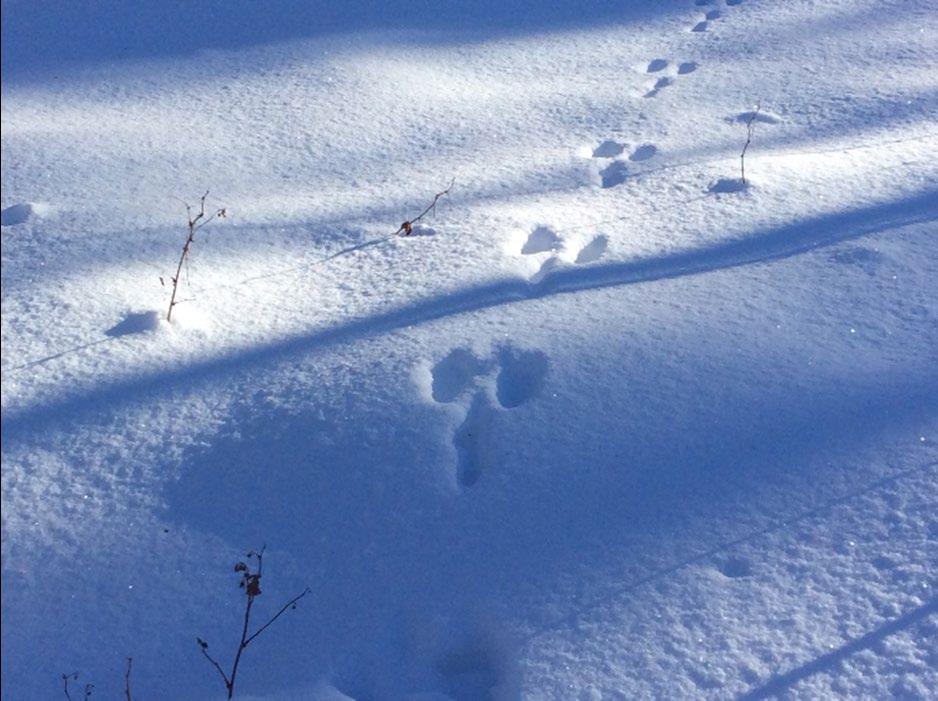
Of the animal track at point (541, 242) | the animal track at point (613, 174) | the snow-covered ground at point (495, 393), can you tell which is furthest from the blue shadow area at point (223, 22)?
the animal track at point (541, 242)

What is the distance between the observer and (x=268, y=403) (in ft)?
9.42

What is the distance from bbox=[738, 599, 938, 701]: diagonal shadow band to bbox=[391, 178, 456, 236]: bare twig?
2185 millimetres

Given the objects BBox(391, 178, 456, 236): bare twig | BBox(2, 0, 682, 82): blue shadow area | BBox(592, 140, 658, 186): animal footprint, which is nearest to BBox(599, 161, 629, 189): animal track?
BBox(592, 140, 658, 186): animal footprint

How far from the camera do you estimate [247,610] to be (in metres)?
2.29

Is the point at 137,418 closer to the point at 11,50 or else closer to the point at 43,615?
the point at 43,615

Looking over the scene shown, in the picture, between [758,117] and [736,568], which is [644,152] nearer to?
[758,117]

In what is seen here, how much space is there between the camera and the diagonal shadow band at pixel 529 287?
2.99 m

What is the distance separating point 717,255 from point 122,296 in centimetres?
218

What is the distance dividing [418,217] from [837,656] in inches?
91.5

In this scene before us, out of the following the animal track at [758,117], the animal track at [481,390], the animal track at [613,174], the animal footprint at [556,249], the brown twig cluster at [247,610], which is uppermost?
the animal track at [758,117]

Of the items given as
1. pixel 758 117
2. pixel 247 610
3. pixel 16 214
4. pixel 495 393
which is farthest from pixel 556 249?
pixel 16 214

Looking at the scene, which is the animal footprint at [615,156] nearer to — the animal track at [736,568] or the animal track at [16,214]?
the animal track at [736,568]

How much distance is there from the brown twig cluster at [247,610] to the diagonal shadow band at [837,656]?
1.13m

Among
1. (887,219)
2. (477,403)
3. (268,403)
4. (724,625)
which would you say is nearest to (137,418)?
(268,403)
